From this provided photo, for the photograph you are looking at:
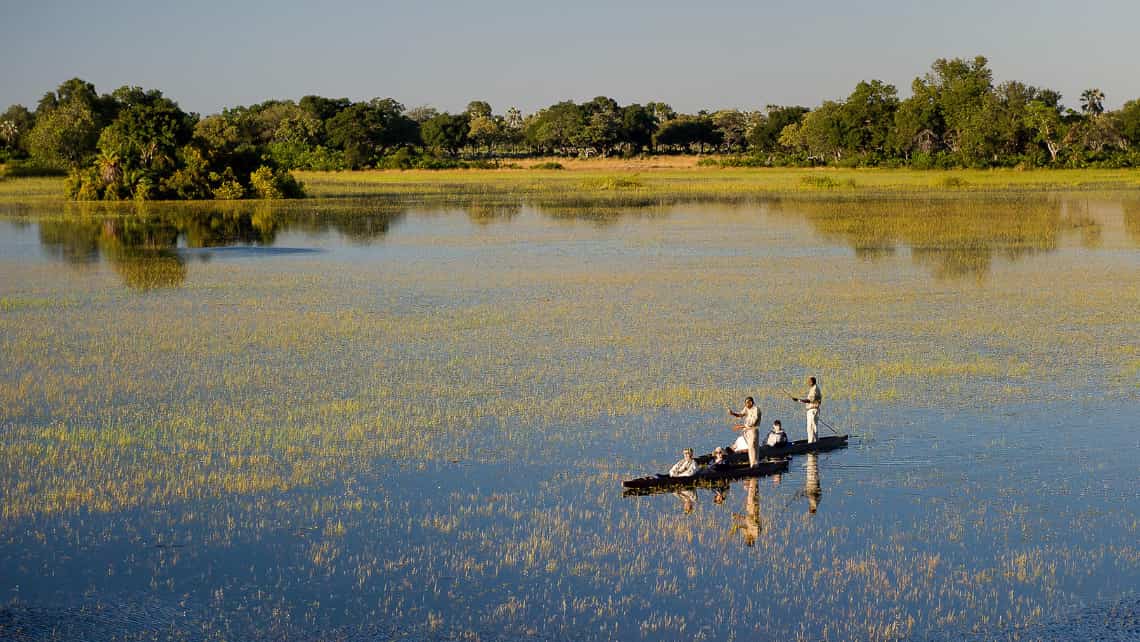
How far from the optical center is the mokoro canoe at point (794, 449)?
22094 millimetres

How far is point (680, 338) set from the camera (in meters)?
36.5

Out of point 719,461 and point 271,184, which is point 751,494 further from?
point 271,184

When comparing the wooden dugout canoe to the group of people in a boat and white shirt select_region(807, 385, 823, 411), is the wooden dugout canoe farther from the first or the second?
white shirt select_region(807, 385, 823, 411)

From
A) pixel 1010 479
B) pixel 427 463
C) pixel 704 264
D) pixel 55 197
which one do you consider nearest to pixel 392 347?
pixel 427 463

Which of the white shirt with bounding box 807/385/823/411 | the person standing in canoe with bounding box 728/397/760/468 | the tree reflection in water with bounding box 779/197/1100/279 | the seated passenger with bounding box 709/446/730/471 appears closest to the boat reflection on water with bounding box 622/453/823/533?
the seated passenger with bounding box 709/446/730/471

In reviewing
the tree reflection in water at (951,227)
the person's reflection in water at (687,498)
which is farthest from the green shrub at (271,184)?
the person's reflection in water at (687,498)

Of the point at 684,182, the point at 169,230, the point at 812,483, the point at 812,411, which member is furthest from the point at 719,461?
the point at 684,182

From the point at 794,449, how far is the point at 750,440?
157 cm

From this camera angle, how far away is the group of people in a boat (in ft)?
68.9

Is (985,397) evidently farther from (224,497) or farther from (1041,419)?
(224,497)

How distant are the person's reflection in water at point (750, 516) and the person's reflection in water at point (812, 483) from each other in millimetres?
816

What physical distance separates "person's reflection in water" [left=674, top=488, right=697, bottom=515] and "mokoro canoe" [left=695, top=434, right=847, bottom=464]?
102 cm

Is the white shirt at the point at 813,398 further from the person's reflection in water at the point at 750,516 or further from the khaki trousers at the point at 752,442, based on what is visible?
the person's reflection in water at the point at 750,516

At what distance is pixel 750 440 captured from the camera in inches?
859
